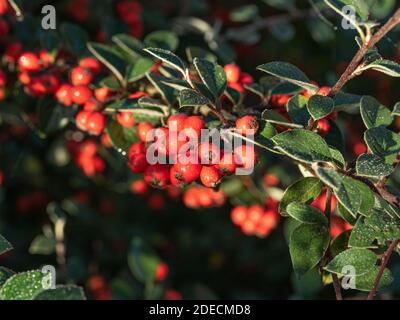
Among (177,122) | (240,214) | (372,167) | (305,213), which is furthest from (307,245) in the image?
(240,214)

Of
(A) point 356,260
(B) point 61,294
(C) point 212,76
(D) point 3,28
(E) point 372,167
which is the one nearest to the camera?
(B) point 61,294

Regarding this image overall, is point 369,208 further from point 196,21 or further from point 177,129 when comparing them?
point 196,21

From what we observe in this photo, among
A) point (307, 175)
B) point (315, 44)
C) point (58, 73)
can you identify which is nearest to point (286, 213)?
point (307, 175)

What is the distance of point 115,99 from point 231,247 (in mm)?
1699

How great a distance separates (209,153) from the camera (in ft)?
5.58

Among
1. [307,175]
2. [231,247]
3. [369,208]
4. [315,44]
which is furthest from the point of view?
[315,44]

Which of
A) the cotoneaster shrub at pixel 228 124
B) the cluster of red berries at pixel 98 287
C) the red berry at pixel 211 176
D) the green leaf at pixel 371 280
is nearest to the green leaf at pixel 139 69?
the cotoneaster shrub at pixel 228 124

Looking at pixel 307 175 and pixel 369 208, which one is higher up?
pixel 307 175

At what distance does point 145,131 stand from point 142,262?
43.8 inches

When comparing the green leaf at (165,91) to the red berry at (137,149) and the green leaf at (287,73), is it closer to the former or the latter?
the red berry at (137,149)

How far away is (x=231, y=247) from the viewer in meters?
3.56

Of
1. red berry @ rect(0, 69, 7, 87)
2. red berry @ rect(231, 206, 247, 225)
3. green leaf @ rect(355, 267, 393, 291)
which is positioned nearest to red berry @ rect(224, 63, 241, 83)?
green leaf @ rect(355, 267, 393, 291)

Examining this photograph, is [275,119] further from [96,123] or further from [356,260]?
[96,123]
